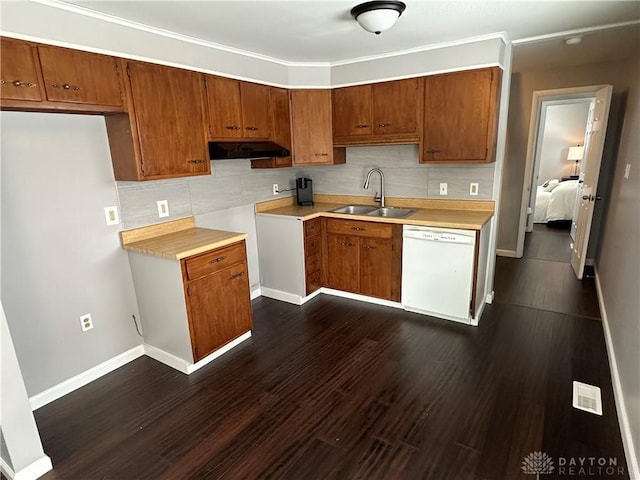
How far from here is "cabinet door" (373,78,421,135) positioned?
126 inches

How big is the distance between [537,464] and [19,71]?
329cm

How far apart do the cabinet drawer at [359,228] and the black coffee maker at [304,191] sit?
0.58m

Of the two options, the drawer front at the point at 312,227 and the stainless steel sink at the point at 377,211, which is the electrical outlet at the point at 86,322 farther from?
the stainless steel sink at the point at 377,211

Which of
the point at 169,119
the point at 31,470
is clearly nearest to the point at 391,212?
the point at 169,119

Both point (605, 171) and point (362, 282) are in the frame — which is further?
point (605, 171)

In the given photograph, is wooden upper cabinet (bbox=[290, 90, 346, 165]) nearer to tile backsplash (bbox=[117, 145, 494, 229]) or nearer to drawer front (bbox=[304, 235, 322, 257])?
tile backsplash (bbox=[117, 145, 494, 229])

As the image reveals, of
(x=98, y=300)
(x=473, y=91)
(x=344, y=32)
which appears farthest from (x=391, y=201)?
(x=98, y=300)

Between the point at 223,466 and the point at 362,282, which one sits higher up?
the point at 362,282

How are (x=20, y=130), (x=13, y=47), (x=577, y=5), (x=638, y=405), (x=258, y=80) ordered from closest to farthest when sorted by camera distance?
1. (x=638, y=405)
2. (x=13, y=47)
3. (x=20, y=130)
4. (x=577, y=5)
5. (x=258, y=80)

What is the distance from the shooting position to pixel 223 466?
183 centimetres

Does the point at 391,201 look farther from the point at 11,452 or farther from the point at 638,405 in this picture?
the point at 11,452

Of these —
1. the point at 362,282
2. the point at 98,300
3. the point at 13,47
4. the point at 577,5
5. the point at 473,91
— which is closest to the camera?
the point at 13,47

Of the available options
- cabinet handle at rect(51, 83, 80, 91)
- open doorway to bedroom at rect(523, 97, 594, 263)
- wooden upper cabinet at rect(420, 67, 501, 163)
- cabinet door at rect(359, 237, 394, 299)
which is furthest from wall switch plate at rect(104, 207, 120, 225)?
open doorway to bedroom at rect(523, 97, 594, 263)

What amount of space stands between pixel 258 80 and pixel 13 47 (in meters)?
1.82
